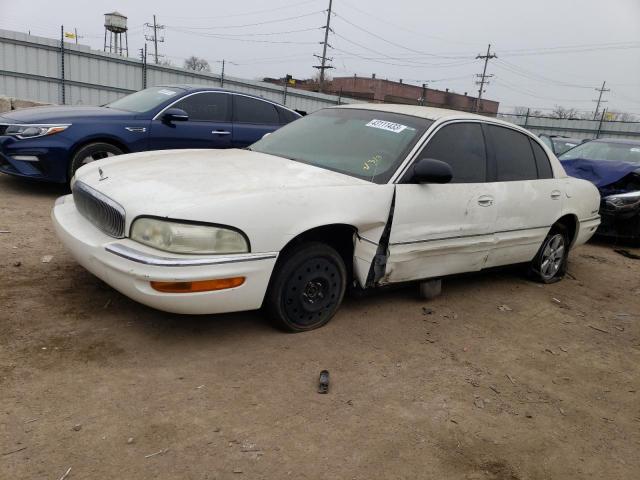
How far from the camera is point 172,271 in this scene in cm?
276

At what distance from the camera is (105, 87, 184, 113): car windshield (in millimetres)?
6764

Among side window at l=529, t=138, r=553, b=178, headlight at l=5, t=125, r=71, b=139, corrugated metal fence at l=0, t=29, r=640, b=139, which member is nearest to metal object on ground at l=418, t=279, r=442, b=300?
side window at l=529, t=138, r=553, b=178

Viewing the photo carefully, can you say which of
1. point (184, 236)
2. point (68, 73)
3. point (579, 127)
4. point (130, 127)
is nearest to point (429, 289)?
point (184, 236)

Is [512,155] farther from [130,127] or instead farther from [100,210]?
[130,127]

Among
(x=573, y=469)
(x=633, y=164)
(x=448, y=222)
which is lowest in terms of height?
(x=573, y=469)

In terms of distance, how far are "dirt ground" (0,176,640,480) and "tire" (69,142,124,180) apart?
6.49 ft

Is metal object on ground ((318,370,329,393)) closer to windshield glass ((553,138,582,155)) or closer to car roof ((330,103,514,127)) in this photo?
car roof ((330,103,514,127))

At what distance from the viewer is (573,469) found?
97.3 inches

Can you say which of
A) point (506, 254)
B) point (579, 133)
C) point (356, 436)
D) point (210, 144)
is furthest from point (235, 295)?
point (579, 133)

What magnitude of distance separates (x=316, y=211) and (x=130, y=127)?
165 inches

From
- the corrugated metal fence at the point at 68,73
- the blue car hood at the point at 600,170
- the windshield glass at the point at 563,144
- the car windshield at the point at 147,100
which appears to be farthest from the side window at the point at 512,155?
the corrugated metal fence at the point at 68,73

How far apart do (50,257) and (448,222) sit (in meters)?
3.26

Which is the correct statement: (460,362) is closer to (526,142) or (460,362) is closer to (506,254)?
(506,254)

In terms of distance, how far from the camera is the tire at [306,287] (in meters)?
3.21
